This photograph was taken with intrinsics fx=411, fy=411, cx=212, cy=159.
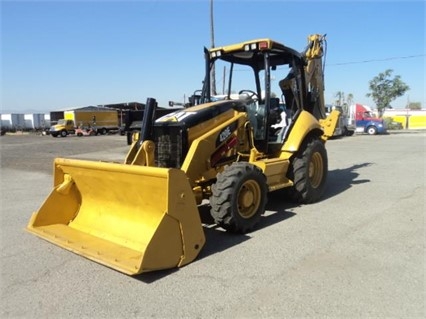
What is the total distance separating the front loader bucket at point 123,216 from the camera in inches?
174

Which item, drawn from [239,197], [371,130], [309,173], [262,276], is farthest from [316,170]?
[371,130]

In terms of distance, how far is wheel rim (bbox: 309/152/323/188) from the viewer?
788cm

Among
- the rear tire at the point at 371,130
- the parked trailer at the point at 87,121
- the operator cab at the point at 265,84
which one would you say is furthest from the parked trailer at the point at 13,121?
the operator cab at the point at 265,84

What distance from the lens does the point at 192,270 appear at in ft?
14.7

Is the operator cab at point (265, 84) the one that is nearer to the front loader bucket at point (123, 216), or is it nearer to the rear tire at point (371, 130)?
the front loader bucket at point (123, 216)

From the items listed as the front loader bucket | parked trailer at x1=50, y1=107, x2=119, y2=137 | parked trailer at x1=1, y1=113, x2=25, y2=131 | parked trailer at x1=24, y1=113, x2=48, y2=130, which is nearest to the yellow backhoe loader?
the front loader bucket

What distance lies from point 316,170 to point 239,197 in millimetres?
3013

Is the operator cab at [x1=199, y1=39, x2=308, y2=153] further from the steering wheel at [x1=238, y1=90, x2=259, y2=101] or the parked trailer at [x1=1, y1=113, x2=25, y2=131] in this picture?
the parked trailer at [x1=1, y1=113, x2=25, y2=131]

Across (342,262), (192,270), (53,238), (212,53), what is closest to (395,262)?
(342,262)

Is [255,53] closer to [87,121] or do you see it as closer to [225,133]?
[225,133]

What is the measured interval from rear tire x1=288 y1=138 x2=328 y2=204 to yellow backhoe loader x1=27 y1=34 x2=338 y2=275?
2 centimetres

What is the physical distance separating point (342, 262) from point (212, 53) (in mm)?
4570

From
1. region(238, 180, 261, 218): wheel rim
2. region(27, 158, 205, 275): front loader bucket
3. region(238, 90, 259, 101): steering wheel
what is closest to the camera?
region(27, 158, 205, 275): front loader bucket

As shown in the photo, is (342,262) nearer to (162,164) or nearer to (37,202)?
(162,164)
